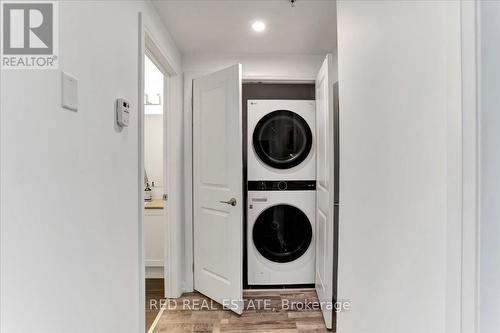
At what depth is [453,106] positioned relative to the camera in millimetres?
615

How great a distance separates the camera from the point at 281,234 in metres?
2.55

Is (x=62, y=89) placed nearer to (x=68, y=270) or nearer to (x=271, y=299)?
(x=68, y=270)

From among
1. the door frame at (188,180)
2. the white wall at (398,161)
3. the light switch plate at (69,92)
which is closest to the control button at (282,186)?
the door frame at (188,180)

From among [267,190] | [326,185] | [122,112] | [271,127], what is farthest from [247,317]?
[122,112]

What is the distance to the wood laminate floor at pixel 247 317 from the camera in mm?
1988

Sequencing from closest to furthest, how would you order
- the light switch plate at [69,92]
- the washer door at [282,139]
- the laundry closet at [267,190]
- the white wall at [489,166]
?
the white wall at [489,166]
the light switch plate at [69,92]
the laundry closet at [267,190]
the washer door at [282,139]

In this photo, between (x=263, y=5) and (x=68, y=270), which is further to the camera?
(x=263, y=5)

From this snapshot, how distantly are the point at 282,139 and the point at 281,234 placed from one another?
0.94 metres

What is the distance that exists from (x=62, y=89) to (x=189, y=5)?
1.24 meters

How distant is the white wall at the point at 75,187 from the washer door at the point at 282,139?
4.21 feet

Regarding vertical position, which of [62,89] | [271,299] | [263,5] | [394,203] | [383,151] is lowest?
[271,299]

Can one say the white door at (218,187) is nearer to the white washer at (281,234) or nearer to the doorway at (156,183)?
the doorway at (156,183)

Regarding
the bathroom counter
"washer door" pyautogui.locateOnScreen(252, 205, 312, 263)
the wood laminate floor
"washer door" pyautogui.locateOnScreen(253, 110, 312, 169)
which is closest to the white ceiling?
"washer door" pyautogui.locateOnScreen(253, 110, 312, 169)

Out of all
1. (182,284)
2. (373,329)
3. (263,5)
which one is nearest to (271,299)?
(182,284)
